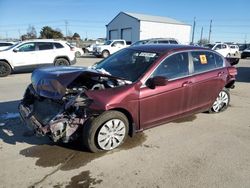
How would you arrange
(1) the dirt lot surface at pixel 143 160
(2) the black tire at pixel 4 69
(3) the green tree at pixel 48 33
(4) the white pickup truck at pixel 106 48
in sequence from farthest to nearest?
1. (3) the green tree at pixel 48 33
2. (4) the white pickup truck at pixel 106 48
3. (2) the black tire at pixel 4 69
4. (1) the dirt lot surface at pixel 143 160

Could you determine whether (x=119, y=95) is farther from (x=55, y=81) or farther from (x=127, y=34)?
(x=127, y=34)

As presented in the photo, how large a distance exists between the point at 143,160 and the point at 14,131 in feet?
8.32

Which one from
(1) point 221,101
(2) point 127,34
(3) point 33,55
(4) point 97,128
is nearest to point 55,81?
(4) point 97,128

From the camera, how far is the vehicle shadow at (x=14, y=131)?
4.46 m

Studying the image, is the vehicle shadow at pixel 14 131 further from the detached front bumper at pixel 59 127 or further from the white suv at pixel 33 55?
the white suv at pixel 33 55

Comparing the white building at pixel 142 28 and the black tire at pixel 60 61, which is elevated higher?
the white building at pixel 142 28

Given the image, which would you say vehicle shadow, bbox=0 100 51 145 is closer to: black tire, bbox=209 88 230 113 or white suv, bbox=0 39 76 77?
black tire, bbox=209 88 230 113

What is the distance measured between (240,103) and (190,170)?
4492mm

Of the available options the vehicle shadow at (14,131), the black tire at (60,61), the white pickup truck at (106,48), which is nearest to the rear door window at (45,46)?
the black tire at (60,61)

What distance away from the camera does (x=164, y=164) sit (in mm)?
3789

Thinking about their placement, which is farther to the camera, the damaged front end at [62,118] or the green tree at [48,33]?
the green tree at [48,33]

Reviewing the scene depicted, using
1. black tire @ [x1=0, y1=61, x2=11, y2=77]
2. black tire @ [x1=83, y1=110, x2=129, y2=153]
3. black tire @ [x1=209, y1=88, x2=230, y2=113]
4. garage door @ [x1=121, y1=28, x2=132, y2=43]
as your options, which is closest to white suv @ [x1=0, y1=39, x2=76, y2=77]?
black tire @ [x1=0, y1=61, x2=11, y2=77]

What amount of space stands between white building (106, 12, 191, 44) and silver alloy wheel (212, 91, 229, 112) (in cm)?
3842

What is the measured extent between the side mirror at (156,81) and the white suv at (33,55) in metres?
9.59
